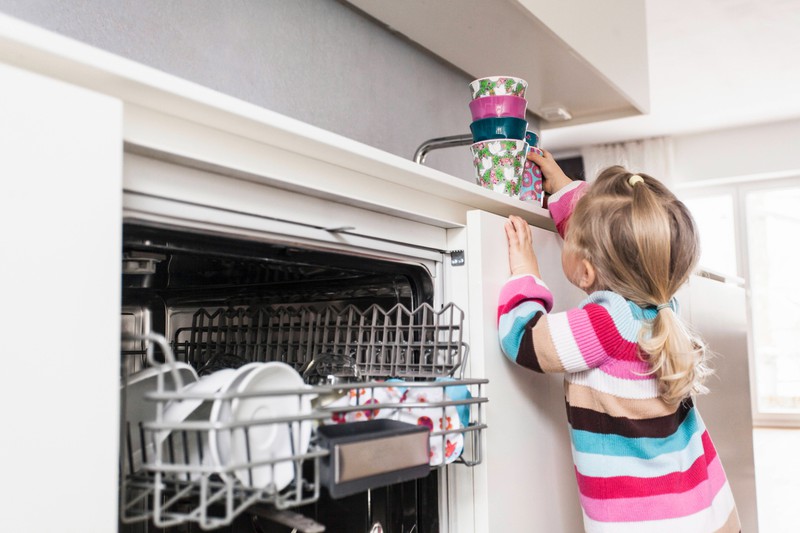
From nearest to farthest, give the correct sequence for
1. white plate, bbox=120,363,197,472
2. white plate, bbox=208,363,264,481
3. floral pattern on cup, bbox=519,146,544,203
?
white plate, bbox=208,363,264,481 → white plate, bbox=120,363,197,472 → floral pattern on cup, bbox=519,146,544,203

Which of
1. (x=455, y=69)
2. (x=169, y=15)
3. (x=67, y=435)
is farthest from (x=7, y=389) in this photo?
(x=455, y=69)

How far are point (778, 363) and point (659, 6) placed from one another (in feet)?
9.26

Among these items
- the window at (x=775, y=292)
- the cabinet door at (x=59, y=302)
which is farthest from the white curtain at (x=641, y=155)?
the cabinet door at (x=59, y=302)

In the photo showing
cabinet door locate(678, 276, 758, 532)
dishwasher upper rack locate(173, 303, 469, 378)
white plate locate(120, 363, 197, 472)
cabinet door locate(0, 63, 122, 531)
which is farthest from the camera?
cabinet door locate(678, 276, 758, 532)

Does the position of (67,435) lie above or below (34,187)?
below

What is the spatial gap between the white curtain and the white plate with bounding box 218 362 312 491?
14.7ft

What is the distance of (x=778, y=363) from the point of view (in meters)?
4.75

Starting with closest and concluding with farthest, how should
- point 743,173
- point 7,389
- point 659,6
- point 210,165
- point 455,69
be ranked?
point 7,389 < point 210,165 < point 455,69 < point 659,6 < point 743,173

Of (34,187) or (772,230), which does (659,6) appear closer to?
(772,230)

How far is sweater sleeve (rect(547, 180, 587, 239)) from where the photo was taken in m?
1.11

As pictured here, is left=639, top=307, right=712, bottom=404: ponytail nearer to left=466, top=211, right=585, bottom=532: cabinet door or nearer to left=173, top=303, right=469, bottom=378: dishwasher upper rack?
left=466, top=211, right=585, bottom=532: cabinet door

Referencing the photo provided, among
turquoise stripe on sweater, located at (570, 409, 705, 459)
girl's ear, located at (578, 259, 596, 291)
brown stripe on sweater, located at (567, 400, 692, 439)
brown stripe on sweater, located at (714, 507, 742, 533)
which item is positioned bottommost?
brown stripe on sweater, located at (714, 507, 742, 533)

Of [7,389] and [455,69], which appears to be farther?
[455,69]

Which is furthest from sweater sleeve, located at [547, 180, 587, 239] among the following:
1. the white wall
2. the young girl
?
the white wall
